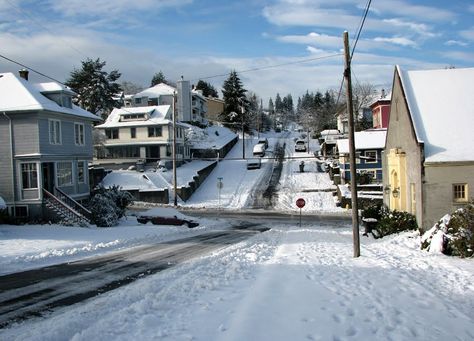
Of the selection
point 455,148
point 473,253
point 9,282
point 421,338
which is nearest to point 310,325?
point 421,338

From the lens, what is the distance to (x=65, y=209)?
1188 inches

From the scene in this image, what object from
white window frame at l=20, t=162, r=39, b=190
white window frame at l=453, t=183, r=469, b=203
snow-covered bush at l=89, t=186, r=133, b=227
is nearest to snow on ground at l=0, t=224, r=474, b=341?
white window frame at l=453, t=183, r=469, b=203

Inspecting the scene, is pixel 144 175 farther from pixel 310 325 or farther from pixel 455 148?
pixel 310 325

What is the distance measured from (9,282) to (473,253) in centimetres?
1451

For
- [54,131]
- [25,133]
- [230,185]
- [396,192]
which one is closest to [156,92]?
[230,185]

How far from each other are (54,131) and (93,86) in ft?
146

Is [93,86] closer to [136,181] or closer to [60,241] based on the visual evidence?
[136,181]

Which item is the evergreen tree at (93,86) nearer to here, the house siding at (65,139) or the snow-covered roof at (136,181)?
the snow-covered roof at (136,181)

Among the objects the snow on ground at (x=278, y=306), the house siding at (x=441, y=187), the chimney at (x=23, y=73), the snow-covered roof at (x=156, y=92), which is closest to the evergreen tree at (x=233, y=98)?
the snow-covered roof at (x=156, y=92)

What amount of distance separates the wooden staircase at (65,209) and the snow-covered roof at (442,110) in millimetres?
20899

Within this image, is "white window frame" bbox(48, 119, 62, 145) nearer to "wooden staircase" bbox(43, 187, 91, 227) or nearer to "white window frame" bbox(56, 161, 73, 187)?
"white window frame" bbox(56, 161, 73, 187)

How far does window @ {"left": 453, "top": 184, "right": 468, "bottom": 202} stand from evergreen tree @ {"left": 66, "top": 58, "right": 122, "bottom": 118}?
205 feet

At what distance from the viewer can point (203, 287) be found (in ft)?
33.6

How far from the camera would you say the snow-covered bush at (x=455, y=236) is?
51.3ft
